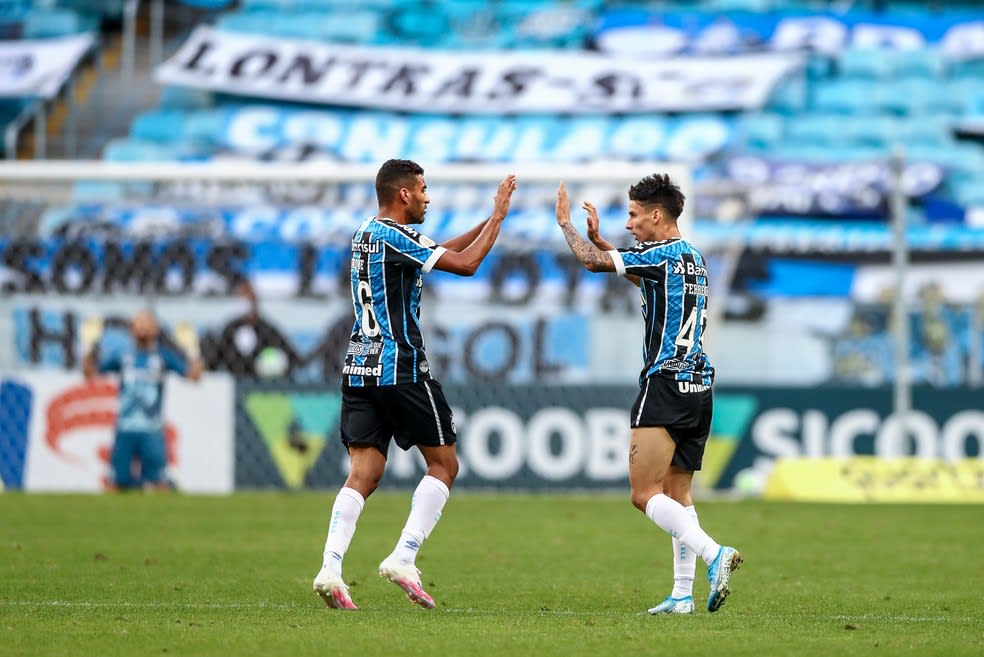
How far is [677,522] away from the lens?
7.91 metres

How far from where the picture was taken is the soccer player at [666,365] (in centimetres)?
802

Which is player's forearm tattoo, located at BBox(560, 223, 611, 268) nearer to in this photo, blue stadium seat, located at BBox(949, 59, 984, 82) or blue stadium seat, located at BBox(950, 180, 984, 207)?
blue stadium seat, located at BBox(950, 180, 984, 207)

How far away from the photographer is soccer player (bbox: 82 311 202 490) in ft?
55.8

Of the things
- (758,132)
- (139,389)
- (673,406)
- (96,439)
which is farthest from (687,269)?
(758,132)

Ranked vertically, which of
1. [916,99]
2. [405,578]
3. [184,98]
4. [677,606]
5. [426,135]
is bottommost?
[677,606]

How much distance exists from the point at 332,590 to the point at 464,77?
28.4 meters

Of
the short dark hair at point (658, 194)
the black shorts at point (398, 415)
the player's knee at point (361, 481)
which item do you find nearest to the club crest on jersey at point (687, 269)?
the short dark hair at point (658, 194)

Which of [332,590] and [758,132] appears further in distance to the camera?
[758,132]

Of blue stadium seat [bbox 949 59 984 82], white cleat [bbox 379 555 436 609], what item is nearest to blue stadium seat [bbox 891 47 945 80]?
blue stadium seat [bbox 949 59 984 82]

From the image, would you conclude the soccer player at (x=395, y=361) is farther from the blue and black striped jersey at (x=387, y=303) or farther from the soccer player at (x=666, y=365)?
the soccer player at (x=666, y=365)

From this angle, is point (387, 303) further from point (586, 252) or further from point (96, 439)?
point (96, 439)

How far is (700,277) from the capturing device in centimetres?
818

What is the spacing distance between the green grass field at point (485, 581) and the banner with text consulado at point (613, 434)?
4.43 ft

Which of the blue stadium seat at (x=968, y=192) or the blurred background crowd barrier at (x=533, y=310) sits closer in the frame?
the blurred background crowd barrier at (x=533, y=310)
